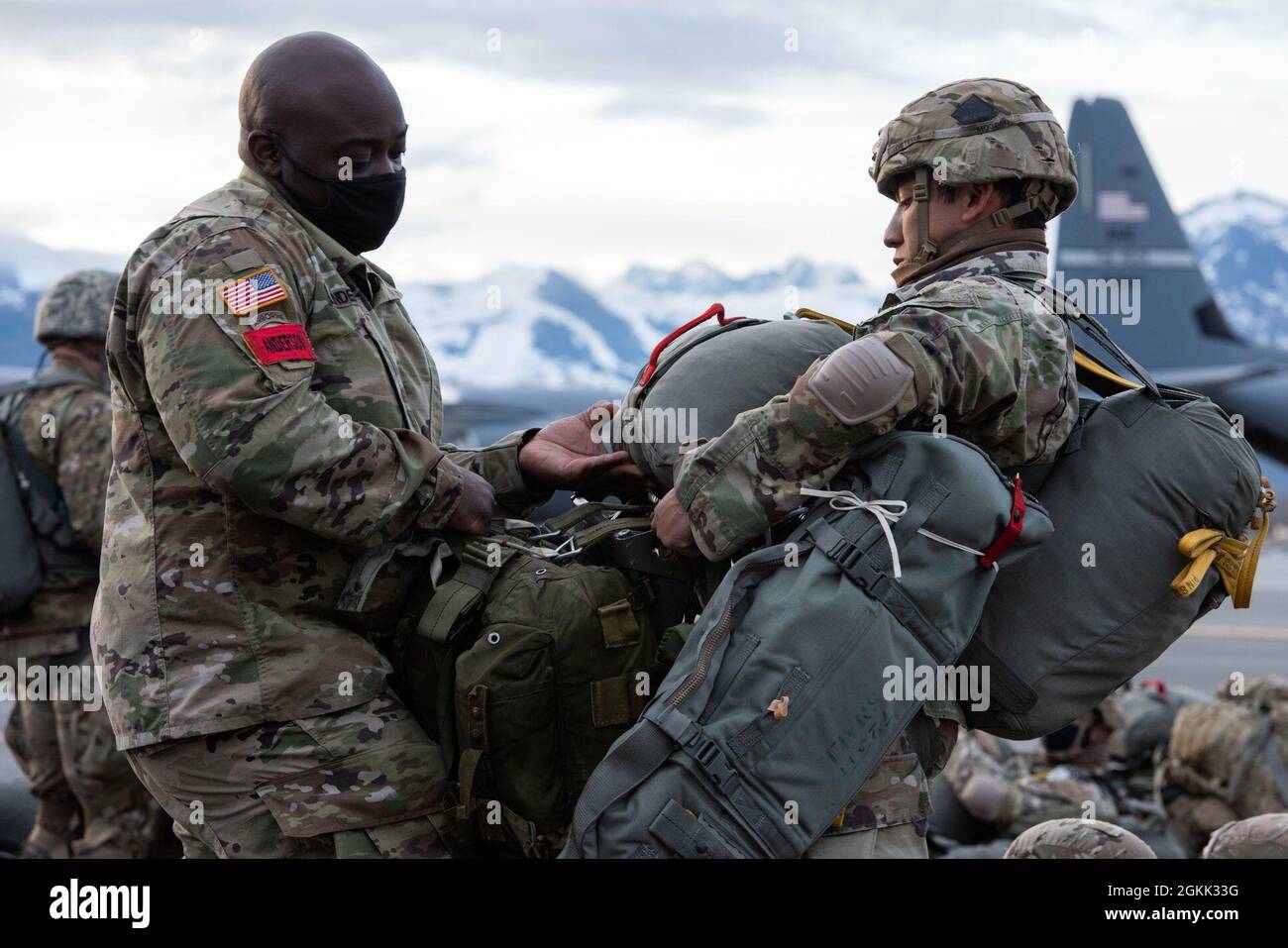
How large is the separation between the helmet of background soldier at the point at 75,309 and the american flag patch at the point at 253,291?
3404 mm

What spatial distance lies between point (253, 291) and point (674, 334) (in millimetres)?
904

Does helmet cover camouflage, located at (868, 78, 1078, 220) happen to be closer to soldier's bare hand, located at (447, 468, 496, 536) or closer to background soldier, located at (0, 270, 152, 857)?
soldier's bare hand, located at (447, 468, 496, 536)

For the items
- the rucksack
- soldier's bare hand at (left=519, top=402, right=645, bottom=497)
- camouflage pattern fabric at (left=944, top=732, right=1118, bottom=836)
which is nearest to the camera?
soldier's bare hand at (left=519, top=402, right=645, bottom=497)

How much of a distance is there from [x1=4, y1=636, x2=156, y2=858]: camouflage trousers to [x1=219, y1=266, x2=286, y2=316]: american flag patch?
10.5 feet

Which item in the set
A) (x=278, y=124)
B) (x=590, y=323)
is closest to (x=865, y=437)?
(x=278, y=124)

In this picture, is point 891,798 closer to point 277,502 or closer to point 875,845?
point 875,845

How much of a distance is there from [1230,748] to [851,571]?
15.4 feet

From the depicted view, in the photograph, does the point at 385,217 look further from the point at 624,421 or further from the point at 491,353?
the point at 491,353

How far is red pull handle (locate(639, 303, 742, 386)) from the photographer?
2971 millimetres

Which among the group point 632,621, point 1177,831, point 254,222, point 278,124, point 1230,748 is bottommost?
point 1177,831

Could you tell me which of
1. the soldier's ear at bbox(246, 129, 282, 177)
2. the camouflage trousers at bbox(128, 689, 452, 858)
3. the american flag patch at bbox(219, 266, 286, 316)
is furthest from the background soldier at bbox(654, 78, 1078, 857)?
the soldier's ear at bbox(246, 129, 282, 177)

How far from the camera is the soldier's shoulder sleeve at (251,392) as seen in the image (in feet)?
8.34

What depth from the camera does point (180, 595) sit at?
2697 mm

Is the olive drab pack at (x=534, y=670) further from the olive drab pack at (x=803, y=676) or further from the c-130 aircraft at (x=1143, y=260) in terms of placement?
the c-130 aircraft at (x=1143, y=260)
